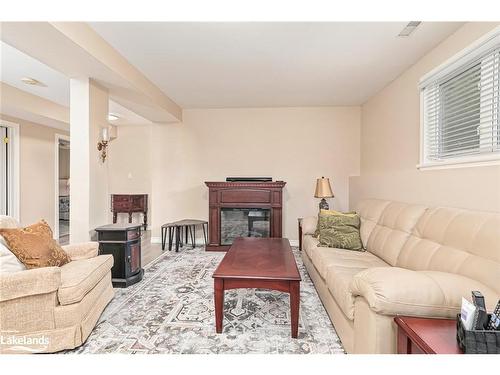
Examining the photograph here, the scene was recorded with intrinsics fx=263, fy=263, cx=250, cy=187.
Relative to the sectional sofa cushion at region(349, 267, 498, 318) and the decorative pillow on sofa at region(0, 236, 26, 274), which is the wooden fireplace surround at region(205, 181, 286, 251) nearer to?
the decorative pillow on sofa at region(0, 236, 26, 274)

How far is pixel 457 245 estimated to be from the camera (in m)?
1.81

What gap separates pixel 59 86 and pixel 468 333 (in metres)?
4.98

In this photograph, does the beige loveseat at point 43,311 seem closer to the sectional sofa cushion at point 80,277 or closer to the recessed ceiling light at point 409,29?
the sectional sofa cushion at point 80,277

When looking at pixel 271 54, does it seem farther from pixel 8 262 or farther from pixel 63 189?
pixel 63 189

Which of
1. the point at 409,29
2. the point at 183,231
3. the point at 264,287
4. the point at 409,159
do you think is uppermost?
the point at 409,29

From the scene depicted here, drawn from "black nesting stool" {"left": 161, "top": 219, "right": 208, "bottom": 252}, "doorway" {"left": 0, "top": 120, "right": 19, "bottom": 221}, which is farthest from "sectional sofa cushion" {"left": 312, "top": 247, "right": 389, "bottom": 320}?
"doorway" {"left": 0, "top": 120, "right": 19, "bottom": 221}

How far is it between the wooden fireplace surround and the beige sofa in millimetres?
1672

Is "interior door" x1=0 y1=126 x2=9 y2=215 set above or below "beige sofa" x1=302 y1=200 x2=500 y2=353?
above

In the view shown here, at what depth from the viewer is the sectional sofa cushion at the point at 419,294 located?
4.25 feet

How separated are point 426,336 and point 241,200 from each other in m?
3.56

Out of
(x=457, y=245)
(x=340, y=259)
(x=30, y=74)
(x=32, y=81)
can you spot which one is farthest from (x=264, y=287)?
(x=32, y=81)

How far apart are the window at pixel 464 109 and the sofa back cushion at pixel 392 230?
0.52 meters

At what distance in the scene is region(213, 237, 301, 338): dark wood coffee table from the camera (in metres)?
1.93

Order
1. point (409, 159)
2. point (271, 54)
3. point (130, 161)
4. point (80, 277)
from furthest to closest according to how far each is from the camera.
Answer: point (130, 161), point (409, 159), point (271, 54), point (80, 277)
